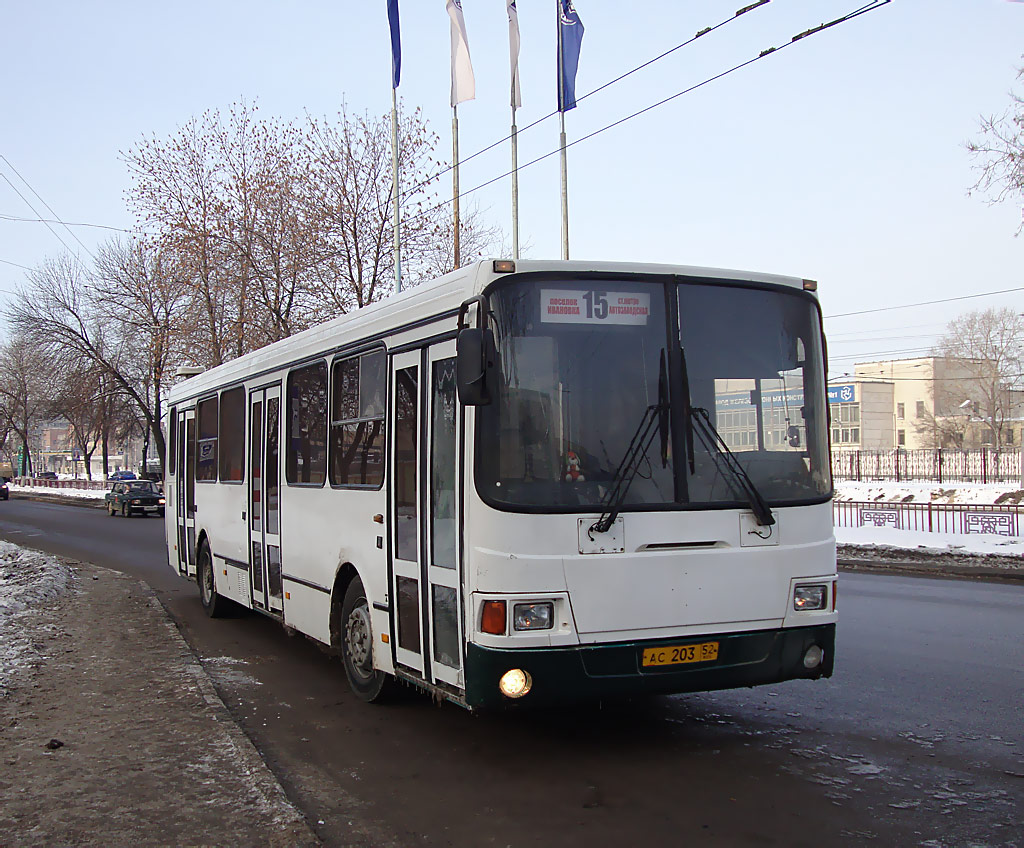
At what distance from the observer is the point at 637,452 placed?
5684 mm

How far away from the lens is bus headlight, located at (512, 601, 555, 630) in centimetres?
539

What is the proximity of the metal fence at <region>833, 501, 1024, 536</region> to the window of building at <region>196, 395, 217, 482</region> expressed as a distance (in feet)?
55.1

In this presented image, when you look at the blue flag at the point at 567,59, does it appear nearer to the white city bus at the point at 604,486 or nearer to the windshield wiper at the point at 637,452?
the white city bus at the point at 604,486

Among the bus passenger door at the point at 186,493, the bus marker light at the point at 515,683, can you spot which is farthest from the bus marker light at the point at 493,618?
the bus passenger door at the point at 186,493

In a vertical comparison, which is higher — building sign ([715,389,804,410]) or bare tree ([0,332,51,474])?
bare tree ([0,332,51,474])

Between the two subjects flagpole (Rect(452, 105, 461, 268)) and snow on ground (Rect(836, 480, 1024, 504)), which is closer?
flagpole (Rect(452, 105, 461, 268))

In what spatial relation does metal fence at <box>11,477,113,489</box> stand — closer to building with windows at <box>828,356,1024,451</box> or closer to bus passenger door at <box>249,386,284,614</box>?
building with windows at <box>828,356,1024,451</box>

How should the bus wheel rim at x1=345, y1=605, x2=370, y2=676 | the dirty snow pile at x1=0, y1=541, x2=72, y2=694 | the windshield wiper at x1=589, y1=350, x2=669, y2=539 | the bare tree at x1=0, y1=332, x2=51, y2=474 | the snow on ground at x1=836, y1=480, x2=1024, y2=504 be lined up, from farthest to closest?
the bare tree at x1=0, y1=332, x2=51, y2=474 < the snow on ground at x1=836, y1=480, x2=1024, y2=504 < the dirty snow pile at x1=0, y1=541, x2=72, y2=694 < the bus wheel rim at x1=345, y1=605, x2=370, y2=676 < the windshield wiper at x1=589, y1=350, x2=669, y2=539

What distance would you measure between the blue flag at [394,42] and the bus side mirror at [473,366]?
83.6 feet

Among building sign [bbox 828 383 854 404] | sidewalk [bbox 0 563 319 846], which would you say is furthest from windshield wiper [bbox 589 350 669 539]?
building sign [bbox 828 383 854 404]

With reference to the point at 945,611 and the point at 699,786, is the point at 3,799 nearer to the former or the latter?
the point at 699,786

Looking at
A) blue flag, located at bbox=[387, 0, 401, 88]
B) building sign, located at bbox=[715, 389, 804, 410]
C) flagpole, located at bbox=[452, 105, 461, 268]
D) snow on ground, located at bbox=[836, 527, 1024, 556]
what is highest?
blue flag, located at bbox=[387, 0, 401, 88]

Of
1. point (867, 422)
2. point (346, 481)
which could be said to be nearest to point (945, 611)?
point (346, 481)

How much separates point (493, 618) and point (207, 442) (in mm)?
7716
